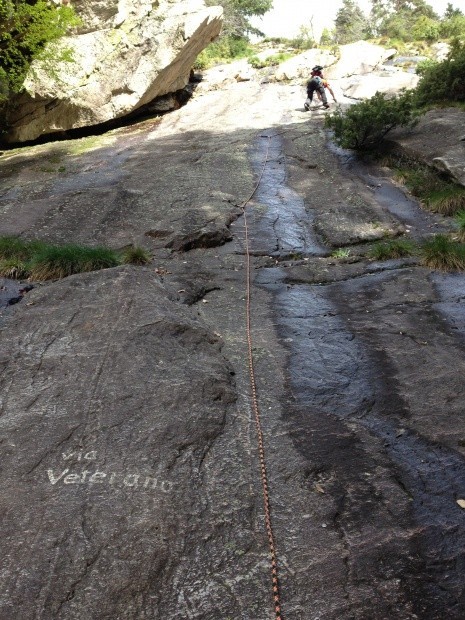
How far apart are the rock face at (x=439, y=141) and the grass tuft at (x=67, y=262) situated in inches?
303

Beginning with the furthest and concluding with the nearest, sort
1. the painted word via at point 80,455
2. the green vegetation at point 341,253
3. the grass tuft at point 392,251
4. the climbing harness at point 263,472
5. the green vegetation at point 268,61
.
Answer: the green vegetation at point 268,61 < the green vegetation at point 341,253 < the grass tuft at point 392,251 < the painted word via at point 80,455 < the climbing harness at point 263,472

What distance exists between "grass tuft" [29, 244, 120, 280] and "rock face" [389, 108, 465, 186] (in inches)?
303

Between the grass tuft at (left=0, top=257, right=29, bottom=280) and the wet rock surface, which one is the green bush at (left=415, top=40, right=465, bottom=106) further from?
the grass tuft at (left=0, top=257, right=29, bottom=280)

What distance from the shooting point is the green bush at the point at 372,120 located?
43.8ft

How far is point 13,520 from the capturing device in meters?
3.31

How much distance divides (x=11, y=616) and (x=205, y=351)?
2921 mm

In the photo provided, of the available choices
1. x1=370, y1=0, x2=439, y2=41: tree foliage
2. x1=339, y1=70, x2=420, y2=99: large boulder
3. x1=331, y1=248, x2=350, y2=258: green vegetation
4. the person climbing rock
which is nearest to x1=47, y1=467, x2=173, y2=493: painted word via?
x1=331, y1=248, x2=350, y2=258: green vegetation

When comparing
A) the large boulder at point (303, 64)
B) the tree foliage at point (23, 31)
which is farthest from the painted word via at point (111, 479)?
the large boulder at point (303, 64)

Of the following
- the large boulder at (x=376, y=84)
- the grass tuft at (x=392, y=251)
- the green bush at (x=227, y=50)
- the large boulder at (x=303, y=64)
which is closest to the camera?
the grass tuft at (x=392, y=251)

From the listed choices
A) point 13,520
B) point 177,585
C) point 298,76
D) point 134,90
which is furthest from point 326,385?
point 298,76

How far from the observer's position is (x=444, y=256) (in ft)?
25.3

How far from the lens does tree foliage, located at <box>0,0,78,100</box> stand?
14938 mm

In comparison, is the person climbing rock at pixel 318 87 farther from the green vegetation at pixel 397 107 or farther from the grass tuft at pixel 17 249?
the grass tuft at pixel 17 249

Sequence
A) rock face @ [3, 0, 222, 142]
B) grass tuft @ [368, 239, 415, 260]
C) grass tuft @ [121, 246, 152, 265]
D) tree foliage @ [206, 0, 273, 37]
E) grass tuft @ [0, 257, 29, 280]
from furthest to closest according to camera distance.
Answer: tree foliage @ [206, 0, 273, 37] < rock face @ [3, 0, 222, 142] < grass tuft @ [368, 239, 415, 260] < grass tuft @ [121, 246, 152, 265] < grass tuft @ [0, 257, 29, 280]
